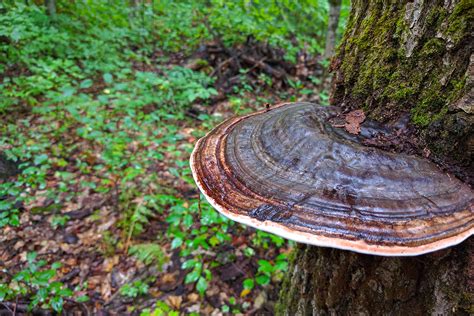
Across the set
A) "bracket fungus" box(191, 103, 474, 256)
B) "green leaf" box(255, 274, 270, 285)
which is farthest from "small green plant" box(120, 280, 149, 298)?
"bracket fungus" box(191, 103, 474, 256)

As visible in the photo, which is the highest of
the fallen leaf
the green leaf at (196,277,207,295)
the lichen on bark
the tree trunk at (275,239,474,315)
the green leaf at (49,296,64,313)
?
the lichen on bark

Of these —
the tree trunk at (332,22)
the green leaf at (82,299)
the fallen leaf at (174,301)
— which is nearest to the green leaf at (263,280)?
the fallen leaf at (174,301)

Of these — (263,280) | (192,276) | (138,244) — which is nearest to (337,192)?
(263,280)

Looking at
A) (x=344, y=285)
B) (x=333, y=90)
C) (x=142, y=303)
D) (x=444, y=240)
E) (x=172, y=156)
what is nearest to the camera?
(x=444, y=240)

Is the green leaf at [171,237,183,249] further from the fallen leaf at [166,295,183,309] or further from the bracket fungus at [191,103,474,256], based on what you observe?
the bracket fungus at [191,103,474,256]

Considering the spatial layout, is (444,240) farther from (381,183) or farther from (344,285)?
(344,285)

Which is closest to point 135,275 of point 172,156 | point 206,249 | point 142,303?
point 142,303

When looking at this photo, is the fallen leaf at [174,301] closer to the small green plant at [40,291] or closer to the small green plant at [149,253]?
the small green plant at [149,253]
